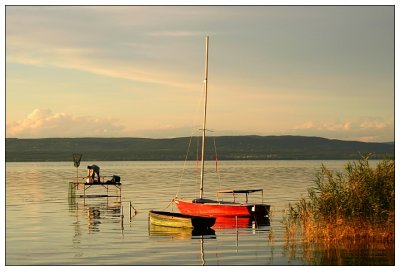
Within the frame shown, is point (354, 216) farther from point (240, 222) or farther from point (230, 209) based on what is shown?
point (230, 209)

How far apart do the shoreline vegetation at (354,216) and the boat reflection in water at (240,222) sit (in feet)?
49.6

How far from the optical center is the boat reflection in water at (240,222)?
2229 inches

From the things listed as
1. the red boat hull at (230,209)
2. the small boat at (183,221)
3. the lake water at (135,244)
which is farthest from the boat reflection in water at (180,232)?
the red boat hull at (230,209)

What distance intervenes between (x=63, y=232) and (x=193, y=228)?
373 inches

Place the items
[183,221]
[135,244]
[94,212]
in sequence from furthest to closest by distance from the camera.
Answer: [94,212] → [183,221] → [135,244]

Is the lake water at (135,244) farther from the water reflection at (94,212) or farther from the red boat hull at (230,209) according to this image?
the red boat hull at (230,209)

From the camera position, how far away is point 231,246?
45.0 meters

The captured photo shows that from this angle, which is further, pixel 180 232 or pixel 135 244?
pixel 180 232

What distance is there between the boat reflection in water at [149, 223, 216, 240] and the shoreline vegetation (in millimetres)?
9378

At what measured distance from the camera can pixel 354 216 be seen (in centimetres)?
3984

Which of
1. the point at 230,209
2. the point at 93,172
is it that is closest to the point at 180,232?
the point at 230,209

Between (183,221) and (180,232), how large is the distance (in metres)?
0.99

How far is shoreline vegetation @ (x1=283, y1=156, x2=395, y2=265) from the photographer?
3838 cm
